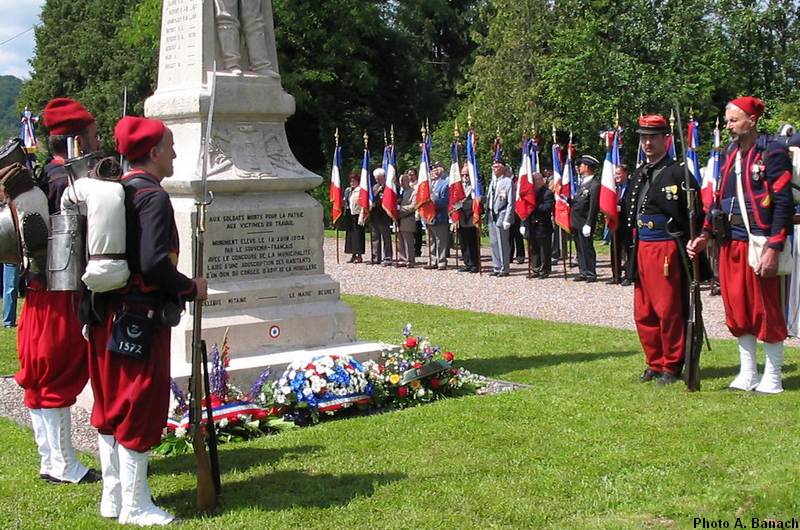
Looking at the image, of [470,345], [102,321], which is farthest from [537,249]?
[102,321]

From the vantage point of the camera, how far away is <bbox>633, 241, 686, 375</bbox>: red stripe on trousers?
8.50m

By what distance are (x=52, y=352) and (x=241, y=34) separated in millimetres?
3627

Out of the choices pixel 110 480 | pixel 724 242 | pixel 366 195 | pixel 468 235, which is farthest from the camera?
pixel 366 195

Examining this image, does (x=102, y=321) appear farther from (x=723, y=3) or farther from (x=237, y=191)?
(x=723, y=3)

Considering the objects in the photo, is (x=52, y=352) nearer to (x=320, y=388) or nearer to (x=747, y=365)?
(x=320, y=388)

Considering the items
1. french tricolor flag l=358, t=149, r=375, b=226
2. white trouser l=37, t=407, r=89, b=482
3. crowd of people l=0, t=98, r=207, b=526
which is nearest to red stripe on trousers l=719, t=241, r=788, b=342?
crowd of people l=0, t=98, r=207, b=526

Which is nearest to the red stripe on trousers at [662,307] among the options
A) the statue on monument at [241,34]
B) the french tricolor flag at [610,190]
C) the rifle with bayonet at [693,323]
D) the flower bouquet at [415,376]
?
the rifle with bayonet at [693,323]

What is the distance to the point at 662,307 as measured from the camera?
8.51m

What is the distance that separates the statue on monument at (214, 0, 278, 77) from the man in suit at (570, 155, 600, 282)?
32.0 feet

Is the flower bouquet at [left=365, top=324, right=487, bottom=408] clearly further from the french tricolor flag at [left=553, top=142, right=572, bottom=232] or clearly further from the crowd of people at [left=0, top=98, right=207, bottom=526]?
the french tricolor flag at [left=553, top=142, right=572, bottom=232]

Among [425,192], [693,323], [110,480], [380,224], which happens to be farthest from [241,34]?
[380,224]

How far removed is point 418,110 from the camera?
42875 mm

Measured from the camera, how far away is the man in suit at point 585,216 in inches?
710

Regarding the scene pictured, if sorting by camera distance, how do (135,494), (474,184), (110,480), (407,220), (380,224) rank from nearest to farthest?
(135,494)
(110,480)
(474,184)
(407,220)
(380,224)
